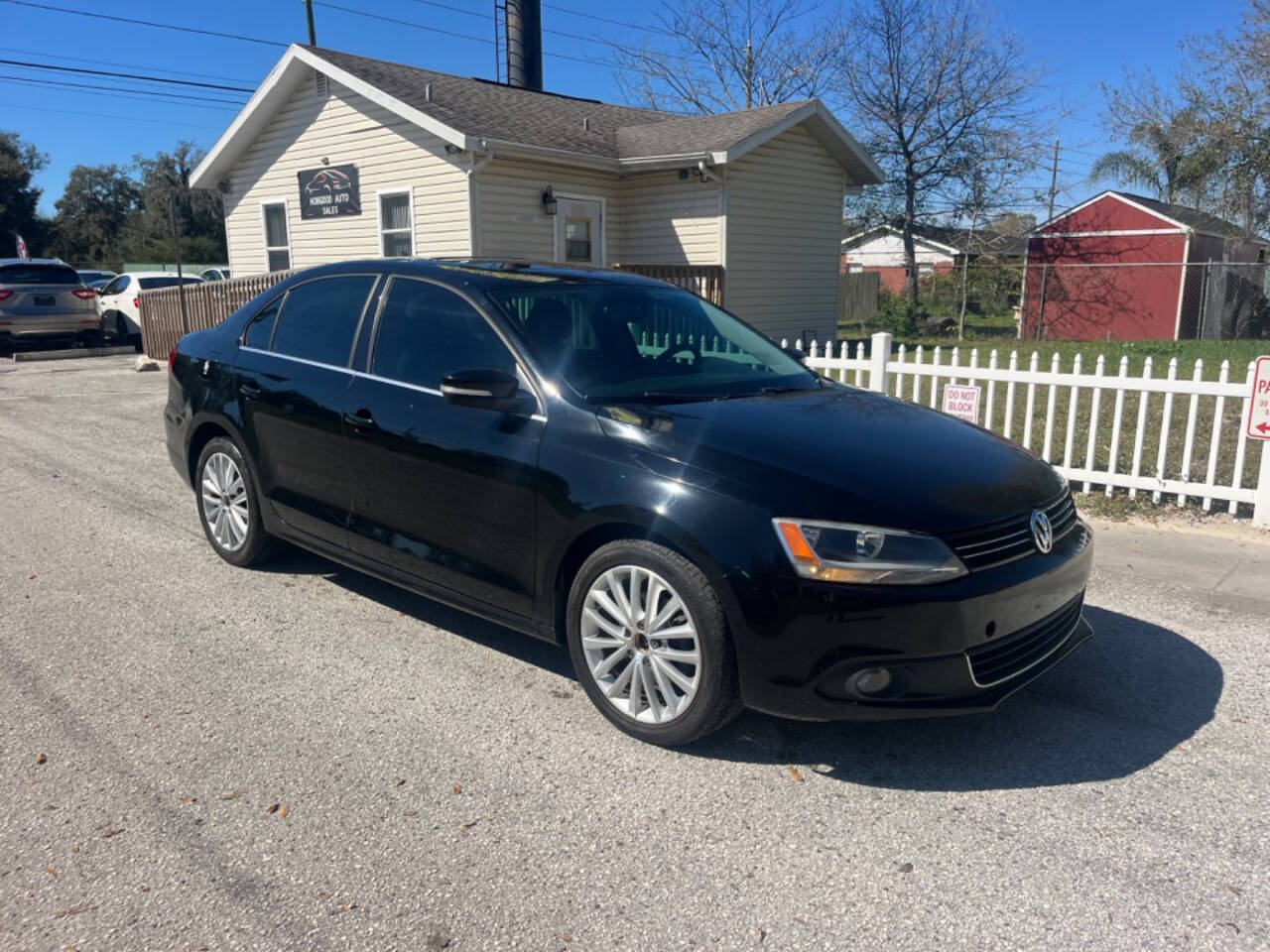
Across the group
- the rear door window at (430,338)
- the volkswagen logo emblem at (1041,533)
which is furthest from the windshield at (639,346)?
the volkswagen logo emblem at (1041,533)

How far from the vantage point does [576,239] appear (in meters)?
15.3

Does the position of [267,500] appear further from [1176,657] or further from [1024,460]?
[1176,657]

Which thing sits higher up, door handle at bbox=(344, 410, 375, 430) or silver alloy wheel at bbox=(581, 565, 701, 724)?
door handle at bbox=(344, 410, 375, 430)

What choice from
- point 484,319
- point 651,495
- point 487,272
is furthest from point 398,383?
point 651,495

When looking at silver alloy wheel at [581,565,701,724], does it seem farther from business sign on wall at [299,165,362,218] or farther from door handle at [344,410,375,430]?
business sign on wall at [299,165,362,218]

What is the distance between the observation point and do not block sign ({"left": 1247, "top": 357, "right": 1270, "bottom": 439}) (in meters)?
5.83

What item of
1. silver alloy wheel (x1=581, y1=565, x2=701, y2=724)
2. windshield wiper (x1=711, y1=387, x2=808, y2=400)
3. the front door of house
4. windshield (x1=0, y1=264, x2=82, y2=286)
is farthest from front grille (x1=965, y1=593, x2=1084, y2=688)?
windshield (x1=0, y1=264, x2=82, y2=286)

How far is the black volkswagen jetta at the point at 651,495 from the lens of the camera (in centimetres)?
301

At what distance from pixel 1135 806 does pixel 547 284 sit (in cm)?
299

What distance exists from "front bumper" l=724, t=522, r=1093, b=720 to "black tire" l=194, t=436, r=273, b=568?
3056mm

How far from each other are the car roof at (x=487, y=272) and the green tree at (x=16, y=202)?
49.0 metres

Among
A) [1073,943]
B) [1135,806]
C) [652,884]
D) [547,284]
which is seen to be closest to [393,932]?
[652,884]

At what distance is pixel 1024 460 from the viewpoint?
3809mm

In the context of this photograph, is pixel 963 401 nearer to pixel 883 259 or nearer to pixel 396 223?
pixel 396 223
